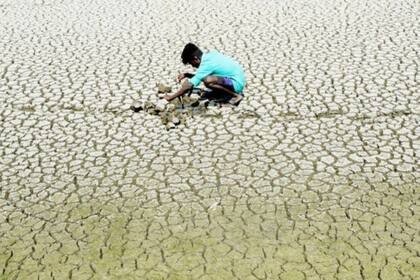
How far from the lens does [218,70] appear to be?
6.23 meters

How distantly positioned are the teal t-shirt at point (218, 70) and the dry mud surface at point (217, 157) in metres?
0.23

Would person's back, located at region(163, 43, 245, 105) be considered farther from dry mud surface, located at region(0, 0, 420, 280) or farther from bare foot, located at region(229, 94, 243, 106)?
dry mud surface, located at region(0, 0, 420, 280)

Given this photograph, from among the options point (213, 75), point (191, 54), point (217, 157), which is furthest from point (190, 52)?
point (217, 157)

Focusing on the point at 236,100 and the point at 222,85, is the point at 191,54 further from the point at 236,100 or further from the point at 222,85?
the point at 236,100

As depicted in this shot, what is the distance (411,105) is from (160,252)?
3.27 m

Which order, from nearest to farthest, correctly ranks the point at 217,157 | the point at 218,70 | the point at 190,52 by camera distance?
the point at 217,157 → the point at 190,52 → the point at 218,70

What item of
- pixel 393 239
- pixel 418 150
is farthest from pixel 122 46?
pixel 393 239

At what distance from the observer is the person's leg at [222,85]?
625cm

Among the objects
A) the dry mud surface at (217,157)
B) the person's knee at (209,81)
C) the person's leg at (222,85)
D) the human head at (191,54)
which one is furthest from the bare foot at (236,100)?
the human head at (191,54)

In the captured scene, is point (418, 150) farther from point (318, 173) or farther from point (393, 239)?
point (393, 239)

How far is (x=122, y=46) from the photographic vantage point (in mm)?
8000

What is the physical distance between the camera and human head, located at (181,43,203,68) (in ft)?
19.8

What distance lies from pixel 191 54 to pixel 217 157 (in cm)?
125

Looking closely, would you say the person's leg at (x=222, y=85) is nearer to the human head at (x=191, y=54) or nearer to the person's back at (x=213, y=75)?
the person's back at (x=213, y=75)
